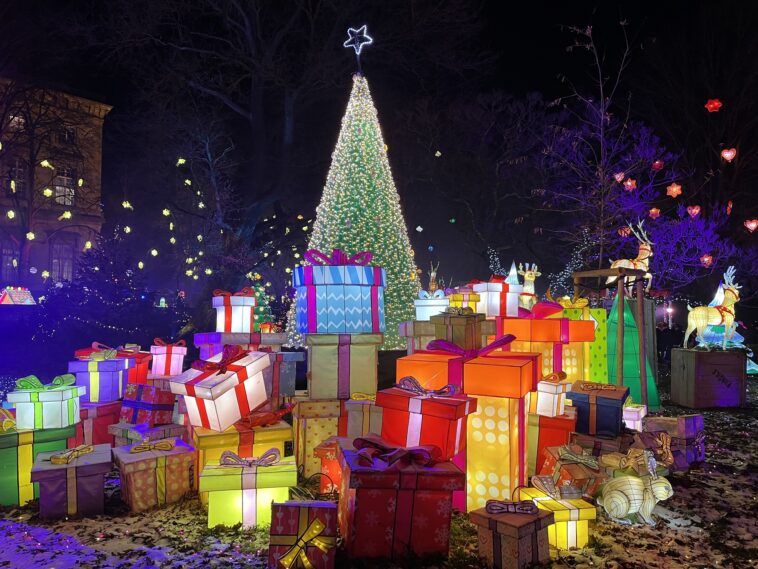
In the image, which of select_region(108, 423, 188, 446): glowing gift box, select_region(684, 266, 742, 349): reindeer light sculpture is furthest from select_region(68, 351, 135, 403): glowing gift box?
select_region(684, 266, 742, 349): reindeer light sculpture

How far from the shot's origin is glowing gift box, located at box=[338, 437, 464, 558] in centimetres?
298

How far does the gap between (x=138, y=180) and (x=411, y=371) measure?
2739 centimetres

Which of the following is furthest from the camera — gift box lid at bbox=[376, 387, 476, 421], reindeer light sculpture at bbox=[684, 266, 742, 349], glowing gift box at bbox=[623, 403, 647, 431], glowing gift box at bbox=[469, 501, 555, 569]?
reindeer light sculpture at bbox=[684, 266, 742, 349]

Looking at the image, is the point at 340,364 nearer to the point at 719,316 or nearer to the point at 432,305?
the point at 432,305

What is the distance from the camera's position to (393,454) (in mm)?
3107

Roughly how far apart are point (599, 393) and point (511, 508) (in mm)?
2027

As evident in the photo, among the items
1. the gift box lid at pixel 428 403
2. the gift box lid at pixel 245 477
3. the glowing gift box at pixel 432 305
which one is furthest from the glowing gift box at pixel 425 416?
the glowing gift box at pixel 432 305

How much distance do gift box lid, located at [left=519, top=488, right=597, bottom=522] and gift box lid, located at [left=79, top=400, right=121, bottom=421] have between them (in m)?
4.09

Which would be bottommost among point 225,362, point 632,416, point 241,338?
point 632,416

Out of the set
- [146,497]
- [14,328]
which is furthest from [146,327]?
[146,497]

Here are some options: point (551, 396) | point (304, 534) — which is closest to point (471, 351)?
point (551, 396)

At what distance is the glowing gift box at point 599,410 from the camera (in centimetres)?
448

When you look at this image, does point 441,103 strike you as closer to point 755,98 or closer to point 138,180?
point 755,98

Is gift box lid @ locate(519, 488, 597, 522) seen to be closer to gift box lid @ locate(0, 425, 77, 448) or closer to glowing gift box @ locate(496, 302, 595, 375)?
glowing gift box @ locate(496, 302, 595, 375)
